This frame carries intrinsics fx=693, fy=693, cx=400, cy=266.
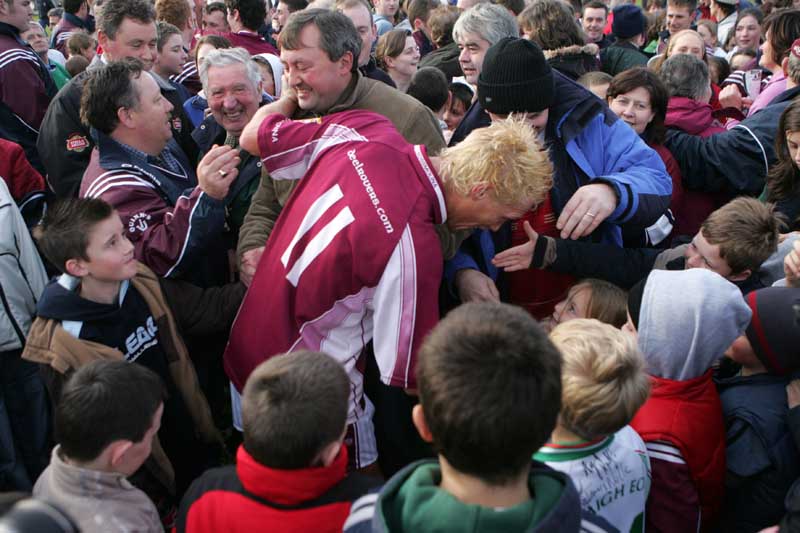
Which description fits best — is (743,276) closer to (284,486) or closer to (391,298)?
(391,298)

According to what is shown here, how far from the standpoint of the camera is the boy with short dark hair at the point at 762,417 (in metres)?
2.27

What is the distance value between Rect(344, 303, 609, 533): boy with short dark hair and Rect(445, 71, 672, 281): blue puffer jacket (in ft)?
5.20

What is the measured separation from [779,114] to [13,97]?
15.4 feet

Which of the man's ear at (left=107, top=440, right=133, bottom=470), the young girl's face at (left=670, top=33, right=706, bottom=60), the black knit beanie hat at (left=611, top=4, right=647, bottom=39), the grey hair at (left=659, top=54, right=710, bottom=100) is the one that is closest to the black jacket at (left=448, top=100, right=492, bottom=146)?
the grey hair at (left=659, top=54, right=710, bottom=100)

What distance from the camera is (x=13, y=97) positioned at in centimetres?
457

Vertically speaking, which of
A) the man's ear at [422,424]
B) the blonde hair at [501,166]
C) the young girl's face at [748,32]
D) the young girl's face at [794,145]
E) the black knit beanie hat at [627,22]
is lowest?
the young girl's face at [748,32]

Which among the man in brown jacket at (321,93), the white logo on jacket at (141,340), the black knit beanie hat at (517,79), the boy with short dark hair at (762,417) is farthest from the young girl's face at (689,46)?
the white logo on jacket at (141,340)

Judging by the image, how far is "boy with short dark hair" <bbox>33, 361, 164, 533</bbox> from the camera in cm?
206

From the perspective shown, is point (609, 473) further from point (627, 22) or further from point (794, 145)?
point (627, 22)

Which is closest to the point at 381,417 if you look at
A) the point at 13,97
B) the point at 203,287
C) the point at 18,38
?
the point at 203,287

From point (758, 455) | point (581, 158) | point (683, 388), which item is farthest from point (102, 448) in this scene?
point (581, 158)

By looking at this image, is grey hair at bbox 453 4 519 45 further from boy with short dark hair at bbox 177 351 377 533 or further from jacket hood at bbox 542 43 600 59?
boy with short dark hair at bbox 177 351 377 533

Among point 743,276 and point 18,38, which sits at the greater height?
point 18,38

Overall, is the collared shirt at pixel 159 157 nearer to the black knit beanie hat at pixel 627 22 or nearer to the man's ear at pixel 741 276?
the man's ear at pixel 741 276
